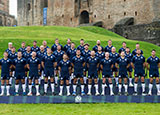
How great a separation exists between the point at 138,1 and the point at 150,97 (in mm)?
31122

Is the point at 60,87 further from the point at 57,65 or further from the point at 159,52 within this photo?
the point at 159,52

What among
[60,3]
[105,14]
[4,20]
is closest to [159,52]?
[105,14]

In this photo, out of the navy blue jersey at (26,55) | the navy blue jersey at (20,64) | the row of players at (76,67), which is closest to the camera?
the row of players at (76,67)

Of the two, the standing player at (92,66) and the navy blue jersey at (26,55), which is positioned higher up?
the navy blue jersey at (26,55)

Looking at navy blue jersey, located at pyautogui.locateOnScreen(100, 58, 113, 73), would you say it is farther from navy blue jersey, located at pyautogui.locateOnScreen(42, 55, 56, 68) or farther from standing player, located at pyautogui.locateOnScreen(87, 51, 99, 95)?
navy blue jersey, located at pyautogui.locateOnScreen(42, 55, 56, 68)

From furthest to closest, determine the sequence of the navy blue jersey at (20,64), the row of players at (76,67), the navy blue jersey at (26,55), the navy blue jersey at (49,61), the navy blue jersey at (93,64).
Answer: the navy blue jersey at (26,55) < the navy blue jersey at (49,61) < the navy blue jersey at (93,64) < the navy blue jersey at (20,64) < the row of players at (76,67)

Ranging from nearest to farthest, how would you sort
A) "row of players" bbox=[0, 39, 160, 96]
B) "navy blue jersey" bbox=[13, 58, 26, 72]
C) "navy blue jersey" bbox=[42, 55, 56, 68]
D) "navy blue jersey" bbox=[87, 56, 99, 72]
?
"row of players" bbox=[0, 39, 160, 96]
"navy blue jersey" bbox=[13, 58, 26, 72]
"navy blue jersey" bbox=[87, 56, 99, 72]
"navy blue jersey" bbox=[42, 55, 56, 68]

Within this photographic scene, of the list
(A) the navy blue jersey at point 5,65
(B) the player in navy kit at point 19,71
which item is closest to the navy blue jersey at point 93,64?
(B) the player in navy kit at point 19,71

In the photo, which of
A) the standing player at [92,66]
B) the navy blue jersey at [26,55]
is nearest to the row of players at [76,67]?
the standing player at [92,66]

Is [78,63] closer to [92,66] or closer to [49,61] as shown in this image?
[92,66]

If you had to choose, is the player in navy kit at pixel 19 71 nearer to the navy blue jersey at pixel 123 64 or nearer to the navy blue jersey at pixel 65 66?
the navy blue jersey at pixel 65 66

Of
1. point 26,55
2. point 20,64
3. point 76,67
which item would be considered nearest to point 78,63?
point 76,67

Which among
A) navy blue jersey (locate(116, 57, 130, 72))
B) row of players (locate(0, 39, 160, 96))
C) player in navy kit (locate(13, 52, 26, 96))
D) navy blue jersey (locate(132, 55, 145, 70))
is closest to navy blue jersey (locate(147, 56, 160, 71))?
row of players (locate(0, 39, 160, 96))

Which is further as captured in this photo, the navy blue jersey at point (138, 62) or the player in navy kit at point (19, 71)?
the navy blue jersey at point (138, 62)
